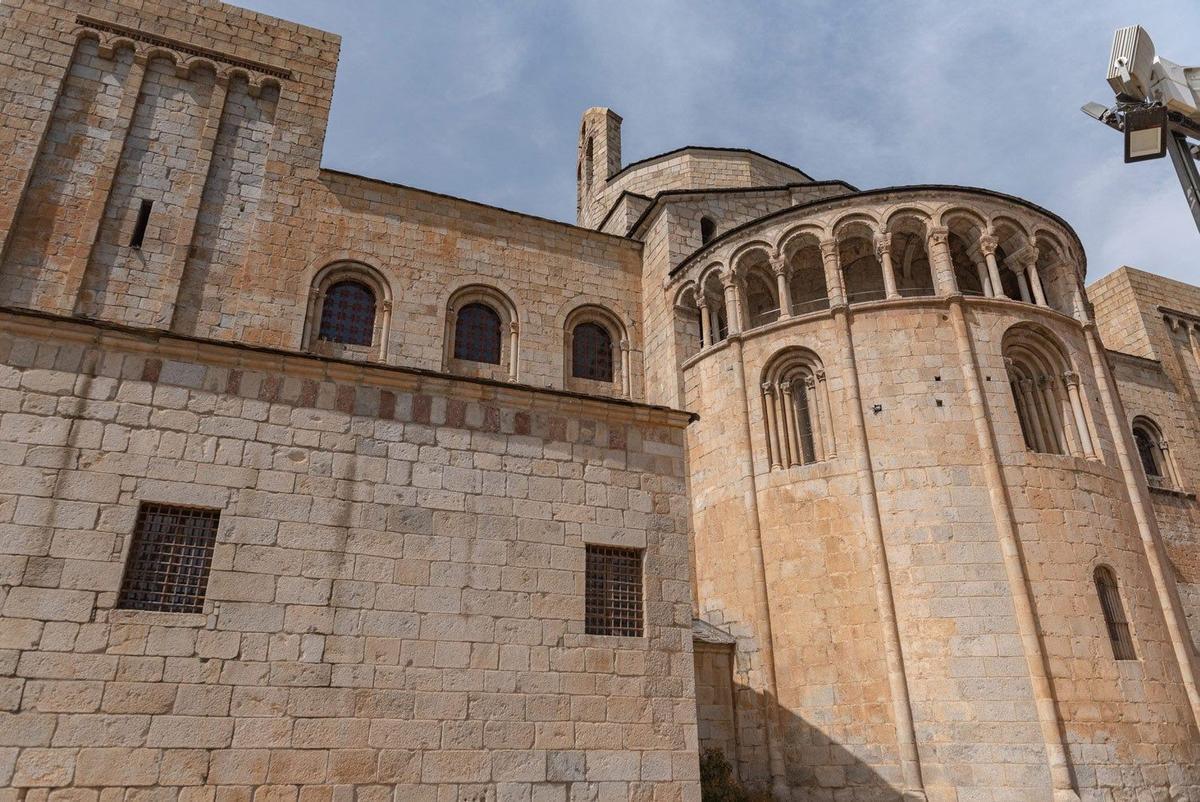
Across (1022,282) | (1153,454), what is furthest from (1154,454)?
(1022,282)

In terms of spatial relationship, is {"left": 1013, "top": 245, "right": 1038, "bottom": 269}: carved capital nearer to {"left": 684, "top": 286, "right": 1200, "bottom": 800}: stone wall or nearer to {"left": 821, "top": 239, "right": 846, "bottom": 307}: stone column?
{"left": 684, "top": 286, "right": 1200, "bottom": 800}: stone wall

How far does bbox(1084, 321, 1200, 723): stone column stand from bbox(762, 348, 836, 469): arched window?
5587 mm

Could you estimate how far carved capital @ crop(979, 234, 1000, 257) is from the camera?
15.5 meters

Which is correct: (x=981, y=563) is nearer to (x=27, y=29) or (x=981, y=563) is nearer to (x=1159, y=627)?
(x=1159, y=627)

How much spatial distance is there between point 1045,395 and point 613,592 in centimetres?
1081

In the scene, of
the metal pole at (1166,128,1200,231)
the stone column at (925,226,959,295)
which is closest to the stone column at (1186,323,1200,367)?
the stone column at (925,226,959,295)

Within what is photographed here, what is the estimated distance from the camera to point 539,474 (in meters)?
8.80

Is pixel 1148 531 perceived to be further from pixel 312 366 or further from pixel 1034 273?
pixel 312 366

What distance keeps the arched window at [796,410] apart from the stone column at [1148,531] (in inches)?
220

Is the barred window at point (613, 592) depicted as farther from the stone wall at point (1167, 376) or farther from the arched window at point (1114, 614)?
the stone wall at point (1167, 376)

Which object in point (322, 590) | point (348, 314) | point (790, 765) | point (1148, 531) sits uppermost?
point (348, 314)

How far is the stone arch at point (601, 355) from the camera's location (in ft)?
58.0

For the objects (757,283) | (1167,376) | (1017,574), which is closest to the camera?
(1017,574)

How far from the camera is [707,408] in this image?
16.1m
